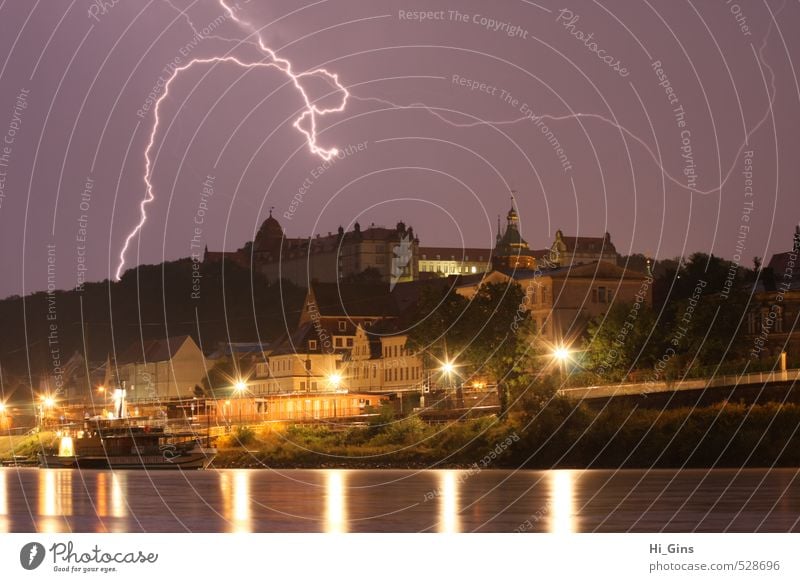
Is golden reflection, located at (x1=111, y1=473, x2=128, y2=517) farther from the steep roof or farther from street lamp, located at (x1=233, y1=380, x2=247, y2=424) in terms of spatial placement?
the steep roof

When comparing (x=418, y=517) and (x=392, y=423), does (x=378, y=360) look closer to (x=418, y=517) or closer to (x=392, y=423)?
(x=392, y=423)

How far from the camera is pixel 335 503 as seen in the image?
59.8 metres

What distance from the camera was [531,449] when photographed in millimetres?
89812

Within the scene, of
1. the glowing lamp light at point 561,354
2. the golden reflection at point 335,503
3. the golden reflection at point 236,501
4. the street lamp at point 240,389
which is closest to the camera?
the golden reflection at point 335,503

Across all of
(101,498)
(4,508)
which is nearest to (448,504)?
(101,498)

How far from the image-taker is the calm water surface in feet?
159

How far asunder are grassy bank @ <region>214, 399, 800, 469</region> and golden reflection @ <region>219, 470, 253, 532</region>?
488 inches

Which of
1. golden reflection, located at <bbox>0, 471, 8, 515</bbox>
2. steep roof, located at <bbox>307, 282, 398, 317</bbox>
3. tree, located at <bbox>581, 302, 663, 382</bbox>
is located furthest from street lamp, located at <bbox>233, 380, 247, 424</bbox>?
golden reflection, located at <bbox>0, 471, 8, 515</bbox>

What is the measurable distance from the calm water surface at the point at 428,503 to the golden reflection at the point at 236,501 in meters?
0.07

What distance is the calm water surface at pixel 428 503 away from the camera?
159 ft

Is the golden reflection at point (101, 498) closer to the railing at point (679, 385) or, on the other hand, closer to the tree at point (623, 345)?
the railing at point (679, 385)

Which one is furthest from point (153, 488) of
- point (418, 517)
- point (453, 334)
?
point (453, 334)

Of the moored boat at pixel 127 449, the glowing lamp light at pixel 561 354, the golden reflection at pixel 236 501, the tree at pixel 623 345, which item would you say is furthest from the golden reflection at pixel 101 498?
the glowing lamp light at pixel 561 354

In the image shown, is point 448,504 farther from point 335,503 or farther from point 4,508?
point 4,508
